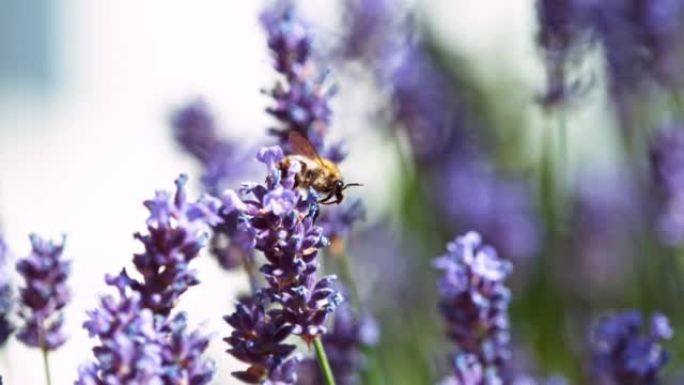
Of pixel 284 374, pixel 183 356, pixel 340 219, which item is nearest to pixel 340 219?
pixel 340 219

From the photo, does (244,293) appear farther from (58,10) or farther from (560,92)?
(58,10)

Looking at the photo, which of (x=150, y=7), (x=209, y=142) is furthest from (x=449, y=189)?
(x=150, y=7)

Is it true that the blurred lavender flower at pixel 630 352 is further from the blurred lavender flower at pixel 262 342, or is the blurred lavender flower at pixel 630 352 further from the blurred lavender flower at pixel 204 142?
the blurred lavender flower at pixel 204 142

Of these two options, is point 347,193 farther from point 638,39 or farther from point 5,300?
point 5,300

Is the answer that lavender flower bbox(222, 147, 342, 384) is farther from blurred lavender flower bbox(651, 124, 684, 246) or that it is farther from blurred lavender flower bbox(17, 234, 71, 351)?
blurred lavender flower bbox(651, 124, 684, 246)

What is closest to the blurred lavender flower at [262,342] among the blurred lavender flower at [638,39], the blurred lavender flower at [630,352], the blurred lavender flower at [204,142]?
the blurred lavender flower at [630,352]

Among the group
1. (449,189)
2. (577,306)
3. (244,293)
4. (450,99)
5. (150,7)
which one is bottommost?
(244,293)
